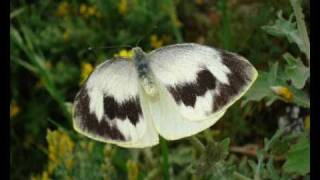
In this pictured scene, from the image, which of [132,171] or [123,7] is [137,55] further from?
[123,7]

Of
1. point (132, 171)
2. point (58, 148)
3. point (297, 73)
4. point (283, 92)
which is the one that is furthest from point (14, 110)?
point (297, 73)

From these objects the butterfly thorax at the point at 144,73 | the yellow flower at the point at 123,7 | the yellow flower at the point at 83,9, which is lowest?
the butterfly thorax at the point at 144,73

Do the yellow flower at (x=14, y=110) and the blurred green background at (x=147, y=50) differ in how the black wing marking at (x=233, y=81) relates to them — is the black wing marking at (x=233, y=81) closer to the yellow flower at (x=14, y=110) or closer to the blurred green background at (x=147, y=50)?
the blurred green background at (x=147, y=50)

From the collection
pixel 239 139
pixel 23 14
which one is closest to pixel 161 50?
pixel 239 139

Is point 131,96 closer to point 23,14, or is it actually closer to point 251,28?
point 251,28

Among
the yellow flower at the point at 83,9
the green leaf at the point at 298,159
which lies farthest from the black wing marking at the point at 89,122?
the yellow flower at the point at 83,9

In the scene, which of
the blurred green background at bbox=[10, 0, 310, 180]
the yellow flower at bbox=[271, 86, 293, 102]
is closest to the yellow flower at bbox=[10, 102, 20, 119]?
the blurred green background at bbox=[10, 0, 310, 180]
